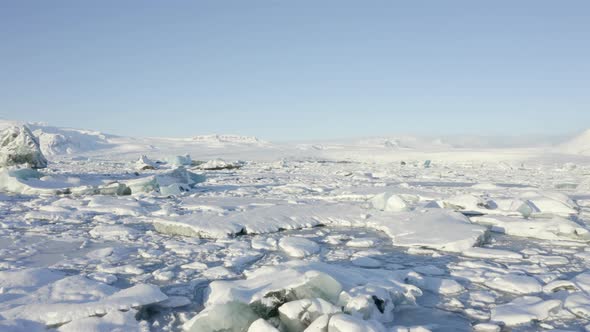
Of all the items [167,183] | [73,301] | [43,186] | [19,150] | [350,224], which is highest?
[19,150]

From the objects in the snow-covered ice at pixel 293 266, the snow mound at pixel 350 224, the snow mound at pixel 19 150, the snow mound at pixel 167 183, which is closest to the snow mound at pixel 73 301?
→ the snow-covered ice at pixel 293 266

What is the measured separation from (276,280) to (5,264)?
2.45 metres

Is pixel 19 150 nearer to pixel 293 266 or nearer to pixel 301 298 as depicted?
pixel 293 266

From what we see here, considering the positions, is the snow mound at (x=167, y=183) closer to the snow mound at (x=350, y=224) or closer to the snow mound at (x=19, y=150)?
the snow mound at (x=350, y=224)

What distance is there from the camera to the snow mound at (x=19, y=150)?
517 inches

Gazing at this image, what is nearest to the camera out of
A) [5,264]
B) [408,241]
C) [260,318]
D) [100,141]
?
[260,318]

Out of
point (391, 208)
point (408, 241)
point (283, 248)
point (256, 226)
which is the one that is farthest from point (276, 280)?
point (391, 208)

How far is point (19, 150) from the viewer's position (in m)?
13.3

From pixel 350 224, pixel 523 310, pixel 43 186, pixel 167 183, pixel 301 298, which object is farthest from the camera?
pixel 167 183

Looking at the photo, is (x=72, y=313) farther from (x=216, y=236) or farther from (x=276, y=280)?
(x=216, y=236)

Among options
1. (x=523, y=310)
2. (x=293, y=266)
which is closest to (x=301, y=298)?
(x=293, y=266)

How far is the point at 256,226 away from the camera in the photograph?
16.9 feet

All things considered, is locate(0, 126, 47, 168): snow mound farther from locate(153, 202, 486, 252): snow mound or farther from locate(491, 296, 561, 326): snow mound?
locate(491, 296, 561, 326): snow mound

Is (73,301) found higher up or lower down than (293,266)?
lower down
